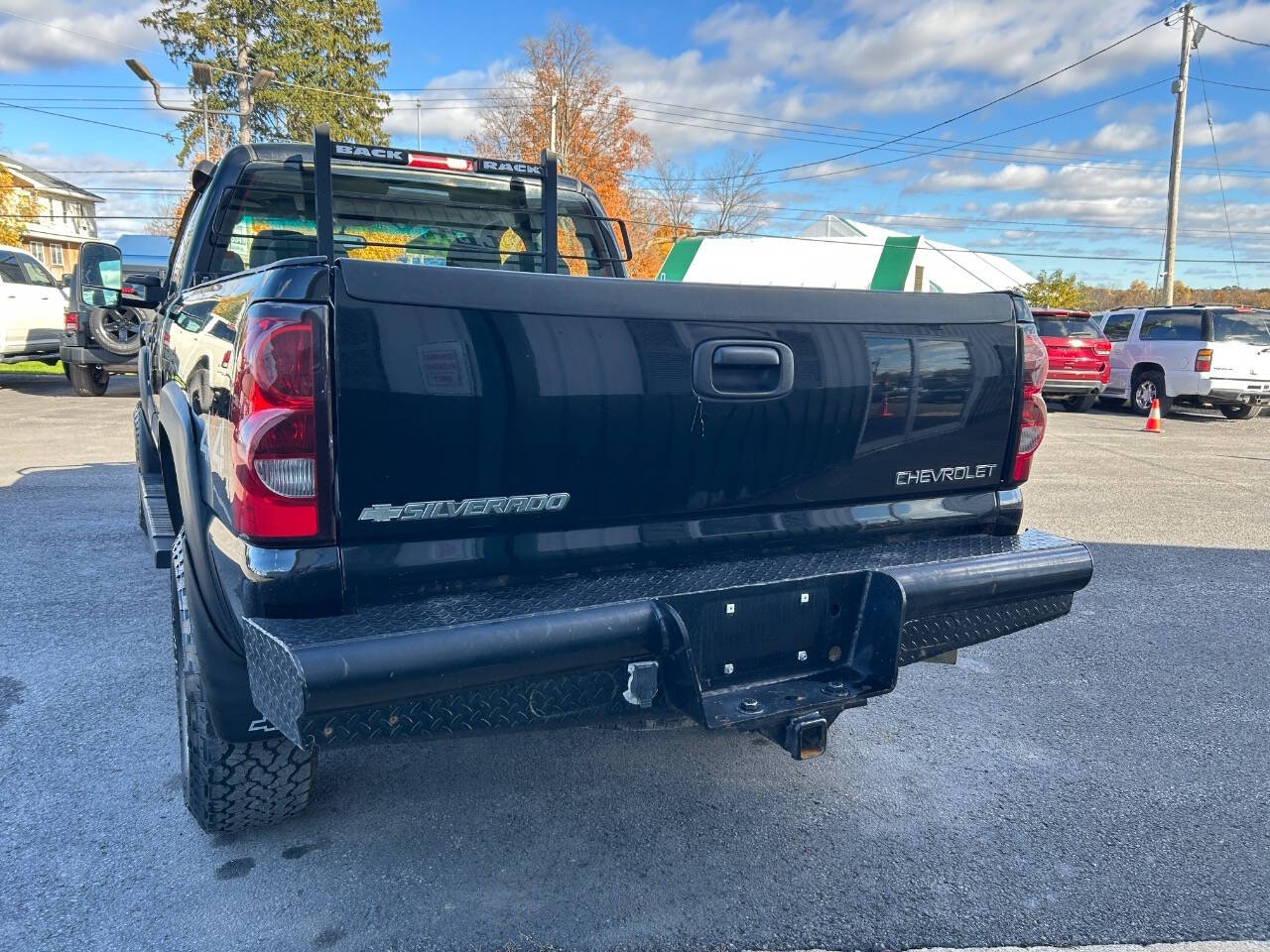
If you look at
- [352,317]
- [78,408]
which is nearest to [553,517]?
[352,317]

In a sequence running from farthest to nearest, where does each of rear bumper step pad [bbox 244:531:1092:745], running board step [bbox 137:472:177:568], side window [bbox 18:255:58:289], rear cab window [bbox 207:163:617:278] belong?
side window [bbox 18:255:58:289] < rear cab window [bbox 207:163:617:278] < running board step [bbox 137:472:177:568] < rear bumper step pad [bbox 244:531:1092:745]

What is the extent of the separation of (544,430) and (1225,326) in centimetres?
1587

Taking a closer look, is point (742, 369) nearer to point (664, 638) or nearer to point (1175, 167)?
point (664, 638)

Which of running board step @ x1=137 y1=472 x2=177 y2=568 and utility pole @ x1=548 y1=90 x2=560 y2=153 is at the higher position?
utility pole @ x1=548 y1=90 x2=560 y2=153

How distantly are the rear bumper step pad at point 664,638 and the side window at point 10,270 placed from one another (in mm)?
15742

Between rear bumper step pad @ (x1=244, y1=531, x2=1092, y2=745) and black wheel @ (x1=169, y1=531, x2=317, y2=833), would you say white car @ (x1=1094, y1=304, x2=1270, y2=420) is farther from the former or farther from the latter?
black wheel @ (x1=169, y1=531, x2=317, y2=833)

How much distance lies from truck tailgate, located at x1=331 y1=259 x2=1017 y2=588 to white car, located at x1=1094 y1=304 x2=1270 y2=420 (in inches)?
562

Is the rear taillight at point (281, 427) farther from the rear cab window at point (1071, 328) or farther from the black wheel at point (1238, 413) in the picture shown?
the black wheel at point (1238, 413)

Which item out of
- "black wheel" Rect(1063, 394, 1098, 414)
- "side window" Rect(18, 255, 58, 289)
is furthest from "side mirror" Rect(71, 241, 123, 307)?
"black wheel" Rect(1063, 394, 1098, 414)

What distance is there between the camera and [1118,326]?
56.6 feet

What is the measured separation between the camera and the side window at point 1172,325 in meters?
15.0

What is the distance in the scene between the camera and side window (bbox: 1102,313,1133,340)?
16.9 m

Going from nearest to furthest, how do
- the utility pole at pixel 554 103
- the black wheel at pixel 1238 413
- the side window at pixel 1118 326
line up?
the black wheel at pixel 1238 413, the side window at pixel 1118 326, the utility pole at pixel 554 103

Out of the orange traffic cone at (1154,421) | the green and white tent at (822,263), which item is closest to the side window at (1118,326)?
the orange traffic cone at (1154,421)
